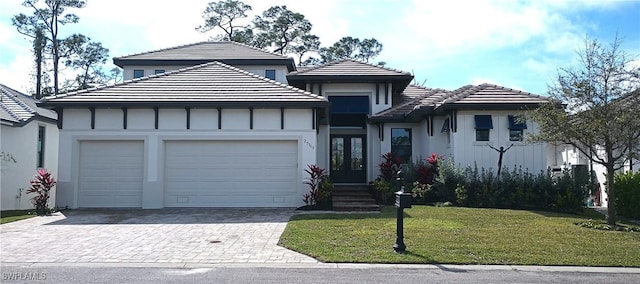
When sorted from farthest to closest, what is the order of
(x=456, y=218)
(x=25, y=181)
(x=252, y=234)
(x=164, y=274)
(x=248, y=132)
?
1. (x=25, y=181)
2. (x=248, y=132)
3. (x=456, y=218)
4. (x=252, y=234)
5. (x=164, y=274)

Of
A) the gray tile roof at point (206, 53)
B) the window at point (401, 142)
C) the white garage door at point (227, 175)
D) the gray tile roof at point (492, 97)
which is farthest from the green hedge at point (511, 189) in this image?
the gray tile roof at point (206, 53)

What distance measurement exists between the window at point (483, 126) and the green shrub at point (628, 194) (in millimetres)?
3971

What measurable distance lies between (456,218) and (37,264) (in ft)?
29.7

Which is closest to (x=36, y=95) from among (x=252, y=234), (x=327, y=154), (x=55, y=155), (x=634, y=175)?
(x=55, y=155)

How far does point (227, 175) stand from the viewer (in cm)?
1491

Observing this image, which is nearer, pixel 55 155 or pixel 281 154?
pixel 281 154

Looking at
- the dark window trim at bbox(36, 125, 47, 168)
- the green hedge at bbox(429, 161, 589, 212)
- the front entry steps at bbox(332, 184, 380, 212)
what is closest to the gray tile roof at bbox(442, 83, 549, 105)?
the green hedge at bbox(429, 161, 589, 212)

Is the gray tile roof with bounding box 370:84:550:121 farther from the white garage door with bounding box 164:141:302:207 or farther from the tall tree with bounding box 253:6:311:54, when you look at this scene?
the tall tree with bounding box 253:6:311:54

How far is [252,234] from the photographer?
968 centimetres

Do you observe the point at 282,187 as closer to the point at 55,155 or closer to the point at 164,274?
the point at 164,274

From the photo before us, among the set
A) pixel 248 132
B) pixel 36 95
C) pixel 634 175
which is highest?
pixel 36 95

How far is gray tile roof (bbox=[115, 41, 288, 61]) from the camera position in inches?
872

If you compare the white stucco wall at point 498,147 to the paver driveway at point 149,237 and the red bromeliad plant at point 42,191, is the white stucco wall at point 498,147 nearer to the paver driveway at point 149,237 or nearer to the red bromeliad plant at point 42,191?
the paver driveway at point 149,237

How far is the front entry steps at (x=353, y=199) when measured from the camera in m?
13.9
